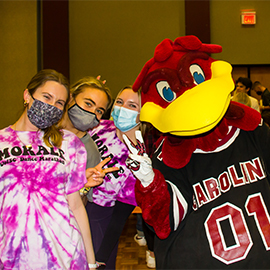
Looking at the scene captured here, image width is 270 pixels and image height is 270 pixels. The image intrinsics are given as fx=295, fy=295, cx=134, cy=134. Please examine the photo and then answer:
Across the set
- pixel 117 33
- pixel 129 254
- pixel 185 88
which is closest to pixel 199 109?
pixel 185 88

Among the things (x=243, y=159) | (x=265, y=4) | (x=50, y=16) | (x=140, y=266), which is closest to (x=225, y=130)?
(x=243, y=159)

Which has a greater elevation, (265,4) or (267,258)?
(265,4)

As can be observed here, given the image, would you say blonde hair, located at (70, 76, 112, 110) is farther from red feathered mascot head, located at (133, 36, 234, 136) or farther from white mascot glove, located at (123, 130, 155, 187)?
white mascot glove, located at (123, 130, 155, 187)

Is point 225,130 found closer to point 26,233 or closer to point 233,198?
point 233,198

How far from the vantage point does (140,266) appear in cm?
296

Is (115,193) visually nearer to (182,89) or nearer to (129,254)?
(182,89)

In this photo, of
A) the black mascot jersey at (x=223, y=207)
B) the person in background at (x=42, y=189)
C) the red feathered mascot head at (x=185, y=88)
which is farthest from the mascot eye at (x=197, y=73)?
the person in background at (x=42, y=189)

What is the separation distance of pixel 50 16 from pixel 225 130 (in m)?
5.80

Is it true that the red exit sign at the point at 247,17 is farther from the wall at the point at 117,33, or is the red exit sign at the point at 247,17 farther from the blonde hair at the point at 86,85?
the blonde hair at the point at 86,85

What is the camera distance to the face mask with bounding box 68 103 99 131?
2.06m

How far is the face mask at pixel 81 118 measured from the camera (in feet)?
6.75

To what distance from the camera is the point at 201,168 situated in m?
1.28

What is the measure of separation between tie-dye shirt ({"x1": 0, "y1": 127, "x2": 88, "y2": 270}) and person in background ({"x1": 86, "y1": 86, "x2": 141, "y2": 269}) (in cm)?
67

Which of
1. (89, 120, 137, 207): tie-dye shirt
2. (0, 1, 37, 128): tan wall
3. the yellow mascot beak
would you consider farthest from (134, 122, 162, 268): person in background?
(0, 1, 37, 128): tan wall
